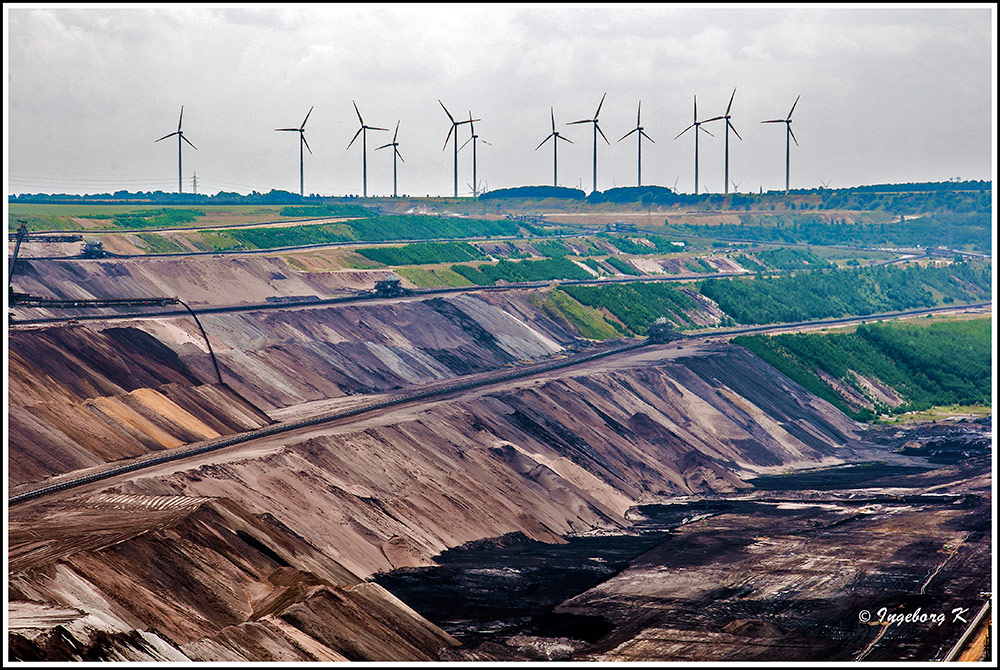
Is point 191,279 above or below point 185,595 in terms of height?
above

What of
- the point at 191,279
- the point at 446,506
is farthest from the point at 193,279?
the point at 446,506

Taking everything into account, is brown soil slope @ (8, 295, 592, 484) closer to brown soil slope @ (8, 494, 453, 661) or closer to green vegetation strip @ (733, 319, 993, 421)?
brown soil slope @ (8, 494, 453, 661)

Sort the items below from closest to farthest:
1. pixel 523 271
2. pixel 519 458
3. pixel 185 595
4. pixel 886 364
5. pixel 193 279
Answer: pixel 185 595 → pixel 519 458 → pixel 193 279 → pixel 886 364 → pixel 523 271

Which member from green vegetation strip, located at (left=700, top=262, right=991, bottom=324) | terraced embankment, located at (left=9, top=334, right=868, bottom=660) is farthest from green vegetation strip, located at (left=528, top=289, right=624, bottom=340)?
green vegetation strip, located at (left=700, top=262, right=991, bottom=324)

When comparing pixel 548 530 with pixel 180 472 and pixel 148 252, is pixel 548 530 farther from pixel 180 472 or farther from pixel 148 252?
pixel 148 252

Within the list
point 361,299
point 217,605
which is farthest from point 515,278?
point 217,605

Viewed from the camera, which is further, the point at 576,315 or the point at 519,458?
the point at 576,315

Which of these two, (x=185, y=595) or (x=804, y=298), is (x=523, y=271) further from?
(x=185, y=595)
